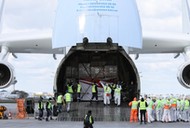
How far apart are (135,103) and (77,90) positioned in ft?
11.4

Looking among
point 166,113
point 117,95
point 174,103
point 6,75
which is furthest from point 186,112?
point 6,75

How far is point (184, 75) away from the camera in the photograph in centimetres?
2250

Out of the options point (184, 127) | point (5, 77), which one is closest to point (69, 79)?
point (5, 77)

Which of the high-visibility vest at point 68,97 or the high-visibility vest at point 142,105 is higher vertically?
the high-visibility vest at point 68,97

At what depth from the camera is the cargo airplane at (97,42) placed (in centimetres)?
1908

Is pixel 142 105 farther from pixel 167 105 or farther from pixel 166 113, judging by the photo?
pixel 167 105

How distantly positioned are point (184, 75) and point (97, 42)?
581 cm

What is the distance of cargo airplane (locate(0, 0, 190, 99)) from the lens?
19.1m

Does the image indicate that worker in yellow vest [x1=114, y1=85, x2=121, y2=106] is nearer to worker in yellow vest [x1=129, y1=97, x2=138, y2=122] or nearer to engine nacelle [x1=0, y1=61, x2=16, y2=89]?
worker in yellow vest [x1=129, y1=97, x2=138, y2=122]

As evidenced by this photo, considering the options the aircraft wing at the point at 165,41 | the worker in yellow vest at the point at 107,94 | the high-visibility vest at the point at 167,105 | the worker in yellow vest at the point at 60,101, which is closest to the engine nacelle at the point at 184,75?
the high-visibility vest at the point at 167,105

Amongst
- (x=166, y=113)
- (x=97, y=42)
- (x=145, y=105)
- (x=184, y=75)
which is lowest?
(x=166, y=113)

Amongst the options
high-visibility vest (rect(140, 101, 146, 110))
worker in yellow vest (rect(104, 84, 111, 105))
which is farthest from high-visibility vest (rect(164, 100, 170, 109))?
worker in yellow vest (rect(104, 84, 111, 105))

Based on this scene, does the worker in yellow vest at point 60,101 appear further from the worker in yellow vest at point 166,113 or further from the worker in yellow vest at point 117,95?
the worker in yellow vest at point 166,113

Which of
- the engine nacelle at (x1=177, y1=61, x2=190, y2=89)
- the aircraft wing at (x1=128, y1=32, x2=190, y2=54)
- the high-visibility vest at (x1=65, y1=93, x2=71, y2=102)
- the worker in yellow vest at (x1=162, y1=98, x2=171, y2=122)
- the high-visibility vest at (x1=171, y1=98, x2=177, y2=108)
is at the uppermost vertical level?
the aircraft wing at (x1=128, y1=32, x2=190, y2=54)
